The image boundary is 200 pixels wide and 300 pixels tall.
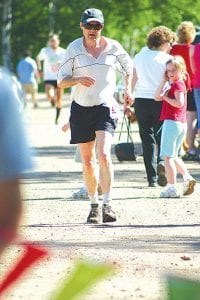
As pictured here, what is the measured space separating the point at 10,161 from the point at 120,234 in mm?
6528

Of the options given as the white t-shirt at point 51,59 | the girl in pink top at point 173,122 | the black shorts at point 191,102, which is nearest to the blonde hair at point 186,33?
the black shorts at point 191,102

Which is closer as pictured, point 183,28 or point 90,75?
point 90,75

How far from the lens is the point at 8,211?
261 cm

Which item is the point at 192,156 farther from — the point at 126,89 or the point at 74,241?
the point at 74,241

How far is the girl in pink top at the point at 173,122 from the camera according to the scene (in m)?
11.7

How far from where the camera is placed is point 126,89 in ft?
34.7

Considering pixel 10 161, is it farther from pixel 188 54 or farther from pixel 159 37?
pixel 188 54

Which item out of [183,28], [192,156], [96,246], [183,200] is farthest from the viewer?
[192,156]

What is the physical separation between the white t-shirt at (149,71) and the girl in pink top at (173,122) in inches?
43.3

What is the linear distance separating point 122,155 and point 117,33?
24.4 meters

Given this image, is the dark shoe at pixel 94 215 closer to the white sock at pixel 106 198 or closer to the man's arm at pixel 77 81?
the white sock at pixel 106 198

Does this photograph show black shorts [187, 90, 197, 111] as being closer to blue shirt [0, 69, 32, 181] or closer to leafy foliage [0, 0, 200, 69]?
leafy foliage [0, 0, 200, 69]

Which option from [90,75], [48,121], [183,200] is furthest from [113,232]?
[48,121]

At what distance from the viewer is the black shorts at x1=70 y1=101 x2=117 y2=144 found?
9734 millimetres
